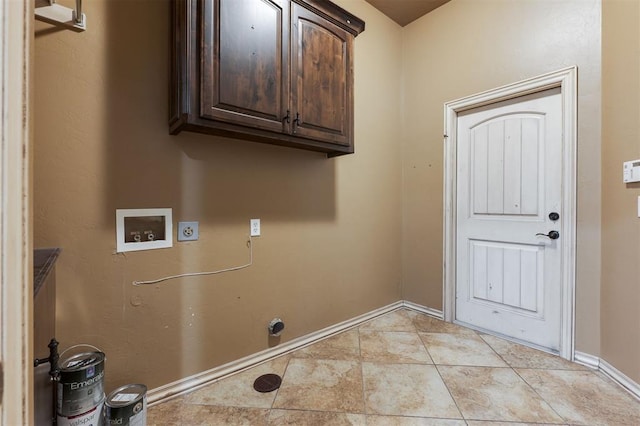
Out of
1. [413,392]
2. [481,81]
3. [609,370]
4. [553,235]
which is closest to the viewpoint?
[413,392]

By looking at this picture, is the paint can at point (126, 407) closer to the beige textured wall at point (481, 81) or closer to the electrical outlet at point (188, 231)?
the electrical outlet at point (188, 231)

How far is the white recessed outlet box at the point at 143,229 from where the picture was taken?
1.47 metres

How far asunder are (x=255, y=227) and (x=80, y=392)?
114 centimetres

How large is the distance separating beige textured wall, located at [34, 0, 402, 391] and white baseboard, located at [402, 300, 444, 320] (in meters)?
0.91

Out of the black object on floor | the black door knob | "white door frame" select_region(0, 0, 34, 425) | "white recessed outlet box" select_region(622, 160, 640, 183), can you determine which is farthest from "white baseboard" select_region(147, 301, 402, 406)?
"white recessed outlet box" select_region(622, 160, 640, 183)

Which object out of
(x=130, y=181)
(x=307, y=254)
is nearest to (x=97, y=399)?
(x=130, y=181)

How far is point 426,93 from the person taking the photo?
2.80m

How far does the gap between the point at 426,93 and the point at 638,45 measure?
4.67 feet

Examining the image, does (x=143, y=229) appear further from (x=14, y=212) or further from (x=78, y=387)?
(x=14, y=212)

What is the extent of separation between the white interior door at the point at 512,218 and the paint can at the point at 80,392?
263 centimetres

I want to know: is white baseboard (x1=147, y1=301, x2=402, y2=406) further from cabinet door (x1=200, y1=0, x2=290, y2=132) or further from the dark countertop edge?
cabinet door (x1=200, y1=0, x2=290, y2=132)

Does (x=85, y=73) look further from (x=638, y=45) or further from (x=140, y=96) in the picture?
(x=638, y=45)

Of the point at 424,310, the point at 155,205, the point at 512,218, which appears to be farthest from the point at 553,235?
the point at 155,205

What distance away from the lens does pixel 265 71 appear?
163 cm
